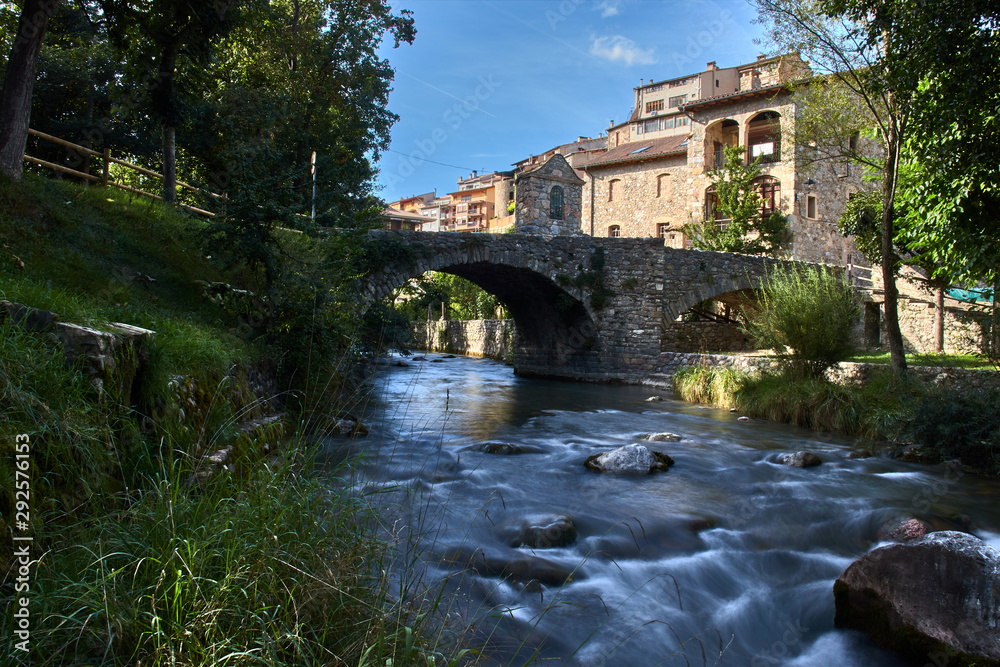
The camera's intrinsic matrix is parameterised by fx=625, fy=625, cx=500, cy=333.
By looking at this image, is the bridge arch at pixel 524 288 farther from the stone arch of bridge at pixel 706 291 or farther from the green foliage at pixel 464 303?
the green foliage at pixel 464 303

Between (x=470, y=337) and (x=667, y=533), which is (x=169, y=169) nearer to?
(x=667, y=533)

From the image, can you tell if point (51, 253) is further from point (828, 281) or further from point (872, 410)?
point (828, 281)

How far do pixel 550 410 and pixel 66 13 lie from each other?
1550 cm

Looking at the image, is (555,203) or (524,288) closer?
(524,288)

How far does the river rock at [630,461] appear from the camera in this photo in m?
6.59

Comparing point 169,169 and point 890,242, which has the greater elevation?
point 169,169

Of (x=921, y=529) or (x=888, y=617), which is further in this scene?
(x=921, y=529)

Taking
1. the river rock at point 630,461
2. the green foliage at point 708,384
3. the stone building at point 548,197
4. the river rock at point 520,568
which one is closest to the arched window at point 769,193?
the stone building at point 548,197

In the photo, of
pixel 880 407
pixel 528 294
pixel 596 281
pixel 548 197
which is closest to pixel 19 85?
pixel 880 407

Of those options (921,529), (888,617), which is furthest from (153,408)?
(921,529)

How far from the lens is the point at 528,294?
19.2 m

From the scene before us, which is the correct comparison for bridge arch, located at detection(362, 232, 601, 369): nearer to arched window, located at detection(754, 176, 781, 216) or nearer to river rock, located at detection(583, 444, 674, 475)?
river rock, located at detection(583, 444, 674, 475)

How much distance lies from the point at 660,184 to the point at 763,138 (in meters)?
5.14

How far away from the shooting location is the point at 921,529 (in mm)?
4660
